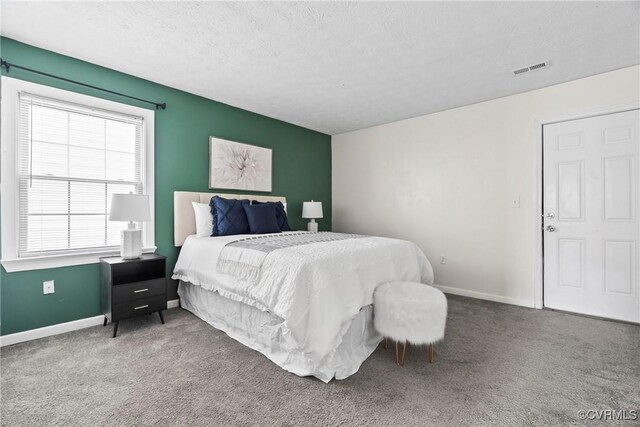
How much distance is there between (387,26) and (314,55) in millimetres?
716

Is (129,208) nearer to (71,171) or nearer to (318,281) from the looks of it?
(71,171)

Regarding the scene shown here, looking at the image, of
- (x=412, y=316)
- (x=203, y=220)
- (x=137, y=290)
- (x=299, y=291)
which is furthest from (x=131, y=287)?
(x=412, y=316)

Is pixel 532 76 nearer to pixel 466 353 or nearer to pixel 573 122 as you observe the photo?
pixel 573 122

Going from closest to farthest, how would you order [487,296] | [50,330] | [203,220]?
1. [50,330]
2. [203,220]
3. [487,296]

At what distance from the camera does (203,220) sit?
3420mm

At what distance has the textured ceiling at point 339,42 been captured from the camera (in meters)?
2.12

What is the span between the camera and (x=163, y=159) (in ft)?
11.2

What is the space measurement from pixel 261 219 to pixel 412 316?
2139 mm

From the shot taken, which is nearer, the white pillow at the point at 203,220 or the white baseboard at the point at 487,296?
the white pillow at the point at 203,220

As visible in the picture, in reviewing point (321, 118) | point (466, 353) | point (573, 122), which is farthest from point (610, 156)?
point (321, 118)

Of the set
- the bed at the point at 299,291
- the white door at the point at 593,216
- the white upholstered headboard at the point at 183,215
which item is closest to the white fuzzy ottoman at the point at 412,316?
the bed at the point at 299,291

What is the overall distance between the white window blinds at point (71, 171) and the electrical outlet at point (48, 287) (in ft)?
0.91

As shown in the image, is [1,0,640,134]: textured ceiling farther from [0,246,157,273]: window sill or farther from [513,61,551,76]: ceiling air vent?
[0,246,157,273]: window sill

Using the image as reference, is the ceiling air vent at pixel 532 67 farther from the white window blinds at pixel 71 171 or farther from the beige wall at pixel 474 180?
the white window blinds at pixel 71 171
